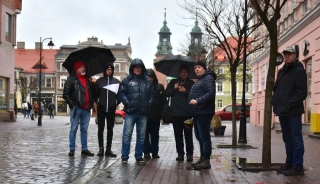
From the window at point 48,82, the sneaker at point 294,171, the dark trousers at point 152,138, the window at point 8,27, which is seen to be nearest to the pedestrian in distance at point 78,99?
the dark trousers at point 152,138

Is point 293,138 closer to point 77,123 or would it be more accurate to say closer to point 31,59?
point 77,123

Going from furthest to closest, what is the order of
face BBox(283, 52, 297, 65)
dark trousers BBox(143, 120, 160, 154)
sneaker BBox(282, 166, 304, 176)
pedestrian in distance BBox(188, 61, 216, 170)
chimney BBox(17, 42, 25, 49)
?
chimney BBox(17, 42, 25, 49) → dark trousers BBox(143, 120, 160, 154) → pedestrian in distance BBox(188, 61, 216, 170) → face BBox(283, 52, 297, 65) → sneaker BBox(282, 166, 304, 176)

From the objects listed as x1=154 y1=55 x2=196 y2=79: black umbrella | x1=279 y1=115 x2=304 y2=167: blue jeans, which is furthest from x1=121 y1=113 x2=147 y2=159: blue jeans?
x1=279 y1=115 x2=304 y2=167: blue jeans

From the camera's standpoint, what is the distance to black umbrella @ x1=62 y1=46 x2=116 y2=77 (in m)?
11.4

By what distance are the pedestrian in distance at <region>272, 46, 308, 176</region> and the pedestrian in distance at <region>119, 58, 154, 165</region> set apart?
2.50 metres

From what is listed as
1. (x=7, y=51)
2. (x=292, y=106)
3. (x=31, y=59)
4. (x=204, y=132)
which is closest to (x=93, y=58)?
(x=204, y=132)

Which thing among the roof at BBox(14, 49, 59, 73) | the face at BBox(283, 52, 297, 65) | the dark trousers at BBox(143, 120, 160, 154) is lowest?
the dark trousers at BBox(143, 120, 160, 154)

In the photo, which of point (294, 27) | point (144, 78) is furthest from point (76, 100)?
point (294, 27)

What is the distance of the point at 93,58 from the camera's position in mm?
11703

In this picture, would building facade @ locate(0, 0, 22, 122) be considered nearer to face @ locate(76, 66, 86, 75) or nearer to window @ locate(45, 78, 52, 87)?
face @ locate(76, 66, 86, 75)

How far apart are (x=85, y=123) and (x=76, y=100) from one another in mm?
547

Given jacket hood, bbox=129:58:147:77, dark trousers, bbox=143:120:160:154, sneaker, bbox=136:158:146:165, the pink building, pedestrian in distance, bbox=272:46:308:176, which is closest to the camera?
pedestrian in distance, bbox=272:46:308:176

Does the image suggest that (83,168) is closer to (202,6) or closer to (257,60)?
(202,6)

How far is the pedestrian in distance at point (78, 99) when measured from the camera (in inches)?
425
